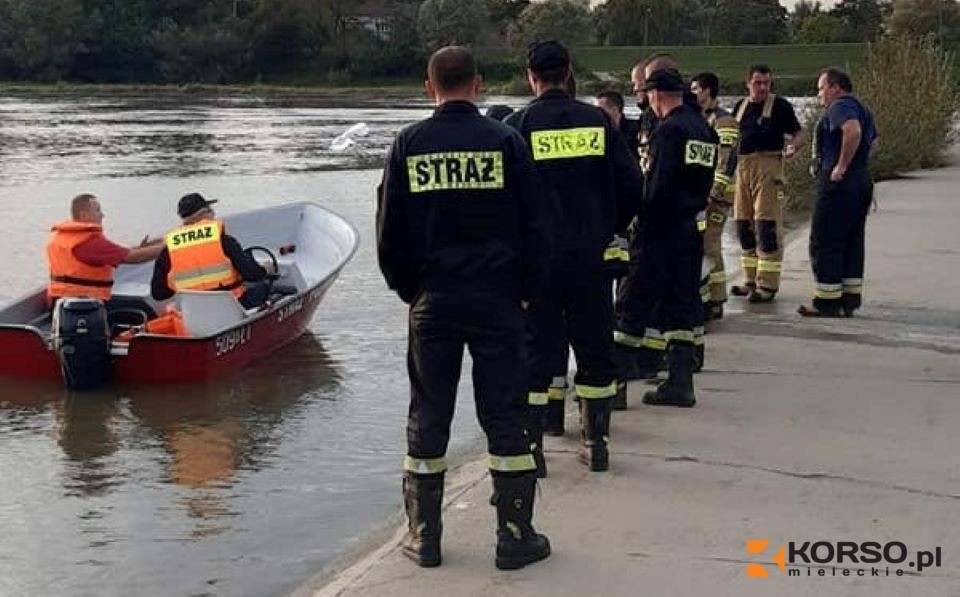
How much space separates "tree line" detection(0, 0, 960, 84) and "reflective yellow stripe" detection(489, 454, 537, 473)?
87552 mm

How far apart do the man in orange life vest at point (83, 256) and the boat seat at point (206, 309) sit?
0.61 m

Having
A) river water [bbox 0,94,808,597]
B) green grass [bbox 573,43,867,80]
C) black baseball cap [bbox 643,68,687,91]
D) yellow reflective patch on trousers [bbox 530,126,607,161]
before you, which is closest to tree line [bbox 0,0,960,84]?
green grass [bbox 573,43,867,80]

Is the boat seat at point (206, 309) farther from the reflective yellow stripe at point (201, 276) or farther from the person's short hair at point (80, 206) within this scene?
the person's short hair at point (80, 206)

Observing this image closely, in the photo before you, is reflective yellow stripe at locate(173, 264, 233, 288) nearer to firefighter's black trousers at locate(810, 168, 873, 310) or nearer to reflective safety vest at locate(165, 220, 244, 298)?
reflective safety vest at locate(165, 220, 244, 298)

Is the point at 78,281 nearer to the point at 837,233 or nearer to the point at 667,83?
the point at 667,83

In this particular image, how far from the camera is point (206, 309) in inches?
408

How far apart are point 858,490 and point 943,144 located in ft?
75.3

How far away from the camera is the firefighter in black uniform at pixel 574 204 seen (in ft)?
20.0

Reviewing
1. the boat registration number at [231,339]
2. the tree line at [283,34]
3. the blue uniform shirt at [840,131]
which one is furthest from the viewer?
the tree line at [283,34]

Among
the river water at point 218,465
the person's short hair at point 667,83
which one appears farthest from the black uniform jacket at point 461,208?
the person's short hair at point 667,83

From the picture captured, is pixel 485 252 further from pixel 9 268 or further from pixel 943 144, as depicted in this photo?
pixel 943 144

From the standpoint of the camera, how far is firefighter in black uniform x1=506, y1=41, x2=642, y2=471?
6.09m

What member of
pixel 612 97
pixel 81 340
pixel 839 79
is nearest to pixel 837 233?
pixel 839 79

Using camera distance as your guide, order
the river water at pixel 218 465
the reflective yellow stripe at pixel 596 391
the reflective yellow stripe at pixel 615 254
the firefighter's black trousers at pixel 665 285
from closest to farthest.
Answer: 1. the reflective yellow stripe at pixel 596 391
2. the river water at pixel 218 465
3. the reflective yellow stripe at pixel 615 254
4. the firefighter's black trousers at pixel 665 285
